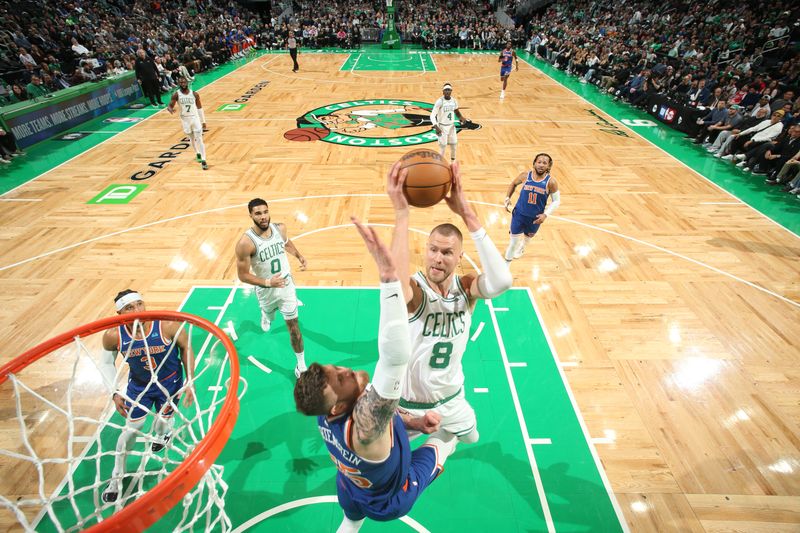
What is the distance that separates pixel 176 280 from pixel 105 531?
5.11m

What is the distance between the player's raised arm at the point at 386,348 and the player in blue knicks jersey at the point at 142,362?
1.97 m

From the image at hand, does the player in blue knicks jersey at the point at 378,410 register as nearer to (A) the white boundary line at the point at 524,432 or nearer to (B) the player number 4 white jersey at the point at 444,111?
(A) the white boundary line at the point at 524,432

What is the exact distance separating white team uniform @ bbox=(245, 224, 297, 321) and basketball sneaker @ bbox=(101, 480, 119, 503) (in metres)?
2.06

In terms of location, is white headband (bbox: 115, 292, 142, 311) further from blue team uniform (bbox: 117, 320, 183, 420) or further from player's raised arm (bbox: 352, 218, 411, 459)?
player's raised arm (bbox: 352, 218, 411, 459)

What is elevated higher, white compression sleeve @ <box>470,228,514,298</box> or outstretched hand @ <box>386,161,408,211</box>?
outstretched hand @ <box>386,161,408,211</box>

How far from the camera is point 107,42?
1848cm

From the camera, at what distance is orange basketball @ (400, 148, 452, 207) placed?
8.68 feet

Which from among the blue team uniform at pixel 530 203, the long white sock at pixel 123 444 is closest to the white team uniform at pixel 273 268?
the long white sock at pixel 123 444

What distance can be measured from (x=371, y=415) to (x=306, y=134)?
11.7 metres

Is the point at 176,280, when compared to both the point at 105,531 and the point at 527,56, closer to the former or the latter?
the point at 105,531

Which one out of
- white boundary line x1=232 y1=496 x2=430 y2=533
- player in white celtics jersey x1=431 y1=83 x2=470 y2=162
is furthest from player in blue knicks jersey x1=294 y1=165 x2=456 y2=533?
player in white celtics jersey x1=431 y1=83 x2=470 y2=162

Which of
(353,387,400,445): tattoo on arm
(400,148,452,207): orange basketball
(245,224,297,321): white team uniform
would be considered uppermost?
(400,148,452,207): orange basketball

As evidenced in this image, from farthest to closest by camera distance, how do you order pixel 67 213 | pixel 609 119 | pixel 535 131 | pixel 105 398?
pixel 609 119, pixel 535 131, pixel 67 213, pixel 105 398

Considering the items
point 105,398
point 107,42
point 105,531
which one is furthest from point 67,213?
point 107,42
